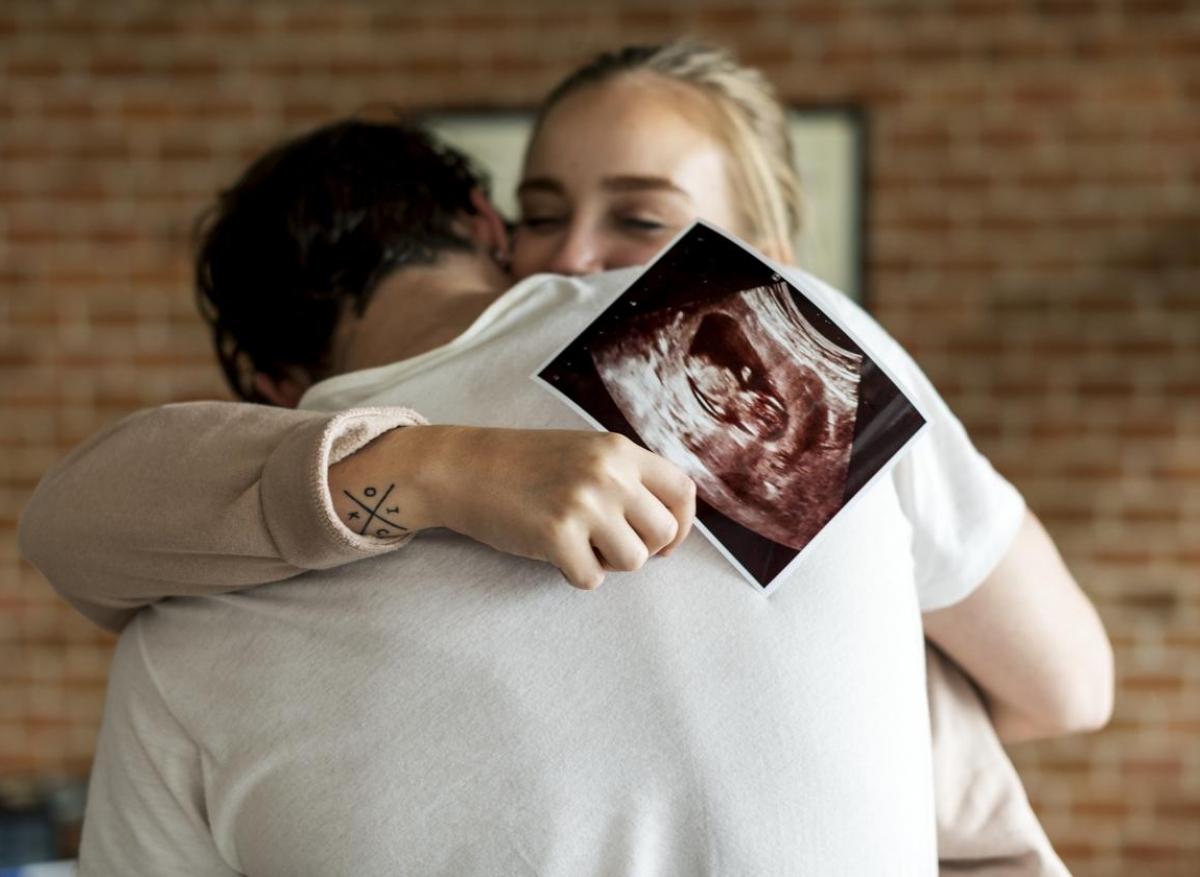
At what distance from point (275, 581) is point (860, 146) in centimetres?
290

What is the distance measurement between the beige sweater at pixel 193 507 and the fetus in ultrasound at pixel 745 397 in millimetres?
160

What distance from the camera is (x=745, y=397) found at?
86 centimetres

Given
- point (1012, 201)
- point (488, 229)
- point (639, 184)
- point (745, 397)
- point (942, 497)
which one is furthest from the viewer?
point (1012, 201)

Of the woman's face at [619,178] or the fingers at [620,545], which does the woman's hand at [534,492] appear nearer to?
the fingers at [620,545]

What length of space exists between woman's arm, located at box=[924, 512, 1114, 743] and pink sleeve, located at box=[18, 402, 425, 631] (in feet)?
1.66

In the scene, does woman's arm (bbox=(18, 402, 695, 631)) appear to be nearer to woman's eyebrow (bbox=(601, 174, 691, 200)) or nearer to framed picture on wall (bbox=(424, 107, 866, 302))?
woman's eyebrow (bbox=(601, 174, 691, 200))

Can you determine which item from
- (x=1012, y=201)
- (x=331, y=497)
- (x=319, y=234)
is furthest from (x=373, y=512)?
(x=1012, y=201)

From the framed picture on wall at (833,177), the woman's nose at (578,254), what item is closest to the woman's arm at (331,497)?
the woman's nose at (578,254)

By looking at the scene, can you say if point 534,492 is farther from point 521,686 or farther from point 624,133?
point 624,133

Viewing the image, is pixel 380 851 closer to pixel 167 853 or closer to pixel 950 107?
pixel 167 853

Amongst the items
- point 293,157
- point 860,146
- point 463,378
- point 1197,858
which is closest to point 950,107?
point 860,146

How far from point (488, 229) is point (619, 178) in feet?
0.59

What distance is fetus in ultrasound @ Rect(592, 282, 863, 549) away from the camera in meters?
0.85

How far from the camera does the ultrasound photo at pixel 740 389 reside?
2.79 ft
